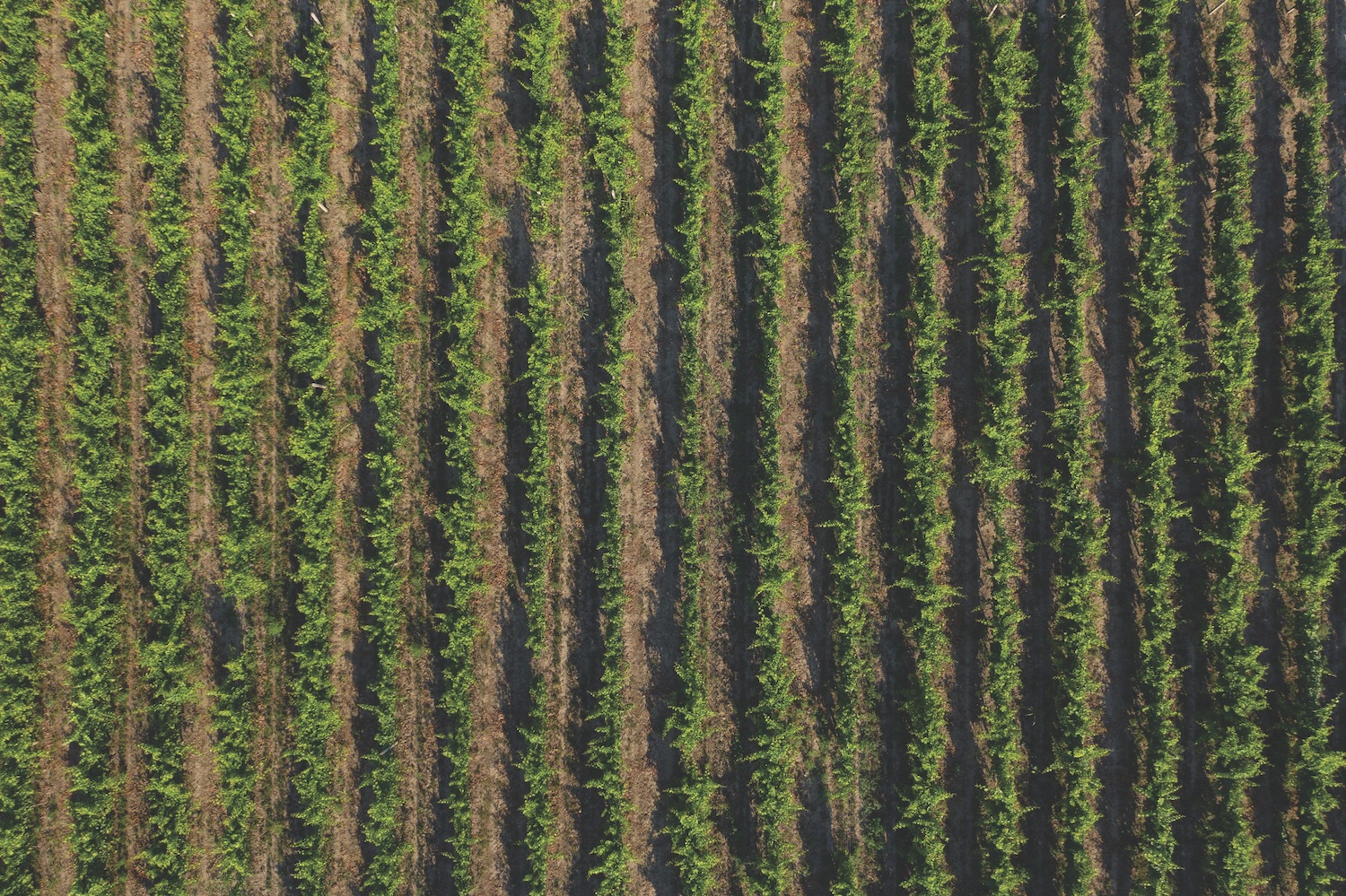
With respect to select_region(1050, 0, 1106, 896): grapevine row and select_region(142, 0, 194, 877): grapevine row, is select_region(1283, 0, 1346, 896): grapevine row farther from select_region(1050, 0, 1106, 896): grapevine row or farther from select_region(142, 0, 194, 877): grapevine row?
select_region(142, 0, 194, 877): grapevine row

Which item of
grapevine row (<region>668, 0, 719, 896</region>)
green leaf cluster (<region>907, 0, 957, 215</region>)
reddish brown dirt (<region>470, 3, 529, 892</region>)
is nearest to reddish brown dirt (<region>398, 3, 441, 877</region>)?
reddish brown dirt (<region>470, 3, 529, 892</region>)

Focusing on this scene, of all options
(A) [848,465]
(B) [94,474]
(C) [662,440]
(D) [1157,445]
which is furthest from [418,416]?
(D) [1157,445]

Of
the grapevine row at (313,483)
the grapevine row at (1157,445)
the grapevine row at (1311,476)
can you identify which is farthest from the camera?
the grapevine row at (313,483)

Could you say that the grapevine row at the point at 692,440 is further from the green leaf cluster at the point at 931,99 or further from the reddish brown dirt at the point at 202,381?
the reddish brown dirt at the point at 202,381

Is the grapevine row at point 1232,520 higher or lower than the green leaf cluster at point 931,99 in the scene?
lower

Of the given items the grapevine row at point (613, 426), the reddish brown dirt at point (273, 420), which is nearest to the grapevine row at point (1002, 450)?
the grapevine row at point (613, 426)

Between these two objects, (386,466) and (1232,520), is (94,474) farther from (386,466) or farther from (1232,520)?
(1232,520)
